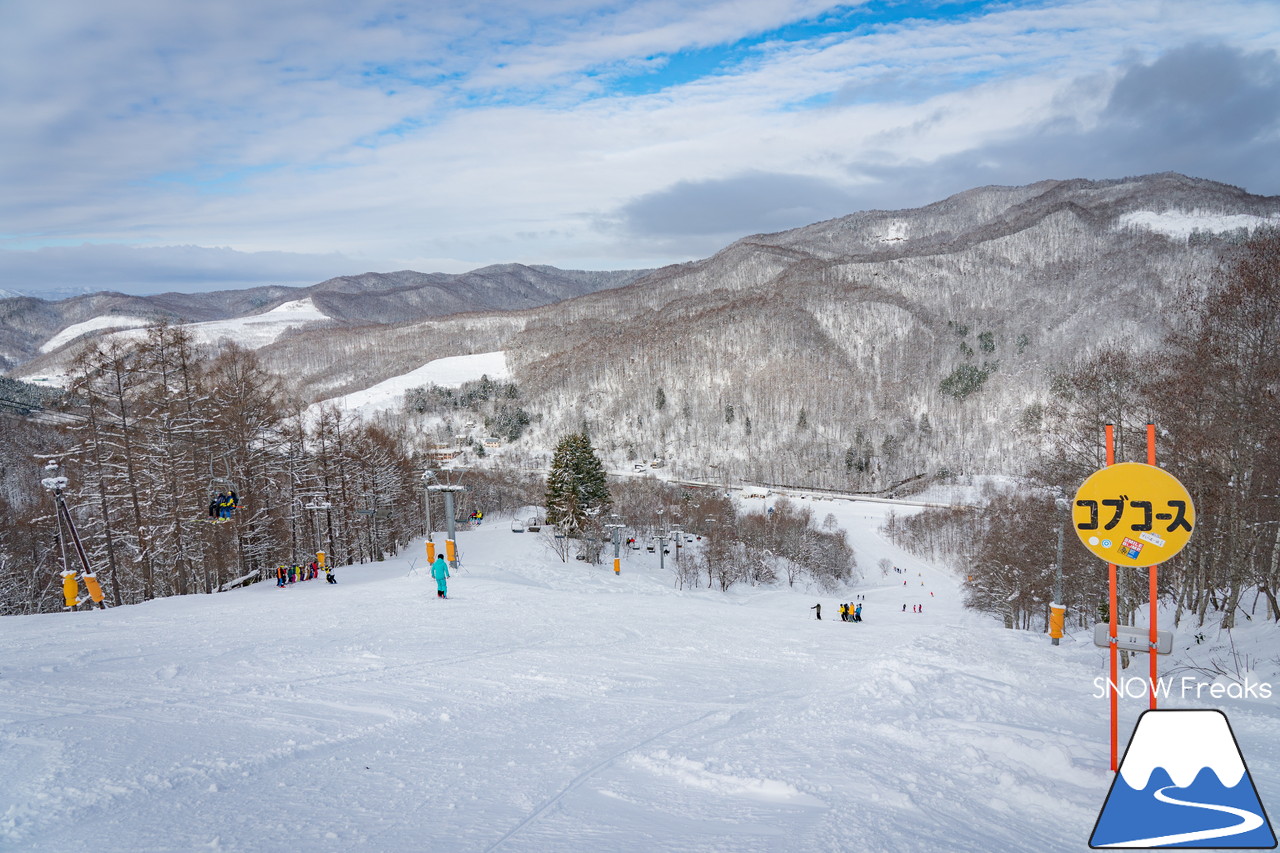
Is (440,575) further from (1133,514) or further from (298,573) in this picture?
(1133,514)

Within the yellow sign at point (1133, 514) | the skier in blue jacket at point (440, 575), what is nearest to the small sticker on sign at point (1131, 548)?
the yellow sign at point (1133, 514)

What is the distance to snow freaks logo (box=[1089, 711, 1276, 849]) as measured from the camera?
147 inches

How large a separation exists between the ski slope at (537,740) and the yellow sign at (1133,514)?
6.18 ft

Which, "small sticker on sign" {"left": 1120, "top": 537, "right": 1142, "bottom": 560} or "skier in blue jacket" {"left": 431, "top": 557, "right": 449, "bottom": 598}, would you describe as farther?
"skier in blue jacket" {"left": 431, "top": 557, "right": 449, "bottom": 598}

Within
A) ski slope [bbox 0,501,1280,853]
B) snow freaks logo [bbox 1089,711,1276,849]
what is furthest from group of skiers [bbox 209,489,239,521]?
snow freaks logo [bbox 1089,711,1276,849]

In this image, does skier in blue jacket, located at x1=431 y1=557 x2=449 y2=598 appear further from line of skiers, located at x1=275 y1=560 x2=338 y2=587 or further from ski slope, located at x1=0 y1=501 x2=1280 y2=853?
line of skiers, located at x1=275 y1=560 x2=338 y2=587

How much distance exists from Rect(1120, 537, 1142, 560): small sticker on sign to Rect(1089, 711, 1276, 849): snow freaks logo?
1.45 m

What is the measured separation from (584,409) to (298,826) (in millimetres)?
175667

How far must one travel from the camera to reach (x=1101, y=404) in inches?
660

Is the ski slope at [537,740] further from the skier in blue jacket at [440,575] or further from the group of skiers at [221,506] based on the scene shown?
the group of skiers at [221,506]

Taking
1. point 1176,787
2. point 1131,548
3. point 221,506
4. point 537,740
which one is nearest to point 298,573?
point 221,506

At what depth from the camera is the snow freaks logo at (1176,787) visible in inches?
147

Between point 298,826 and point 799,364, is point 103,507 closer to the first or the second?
point 298,826

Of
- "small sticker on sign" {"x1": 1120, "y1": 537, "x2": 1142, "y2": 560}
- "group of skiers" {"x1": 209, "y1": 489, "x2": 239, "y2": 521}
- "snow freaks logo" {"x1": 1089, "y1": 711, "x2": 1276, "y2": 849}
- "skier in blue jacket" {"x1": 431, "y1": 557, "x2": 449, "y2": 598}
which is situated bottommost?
"skier in blue jacket" {"x1": 431, "y1": 557, "x2": 449, "y2": 598}
